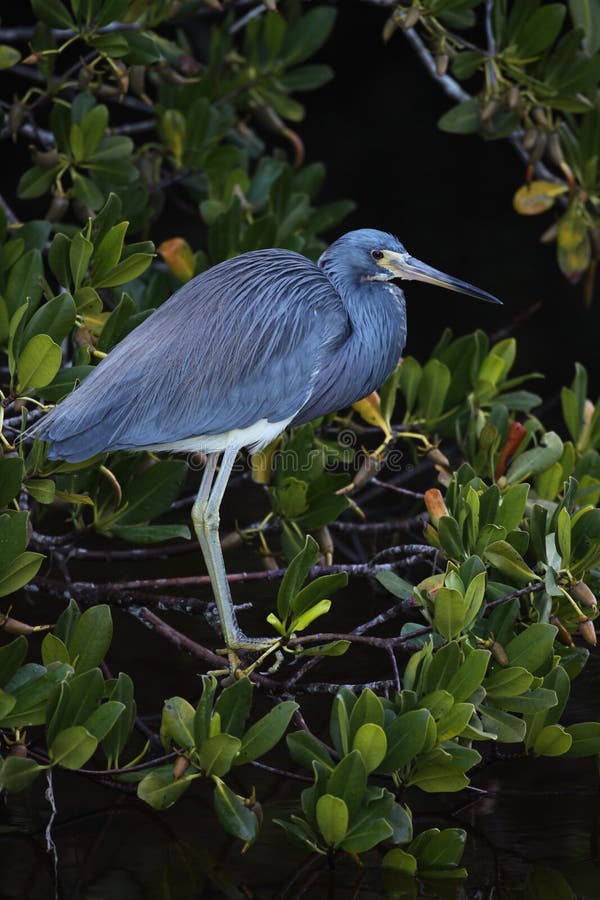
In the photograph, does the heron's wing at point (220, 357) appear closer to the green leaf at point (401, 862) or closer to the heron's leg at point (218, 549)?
the heron's leg at point (218, 549)

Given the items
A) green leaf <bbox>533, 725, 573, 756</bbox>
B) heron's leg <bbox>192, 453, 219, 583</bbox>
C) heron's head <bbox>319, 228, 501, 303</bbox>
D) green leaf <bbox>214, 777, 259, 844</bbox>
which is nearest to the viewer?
green leaf <bbox>214, 777, 259, 844</bbox>

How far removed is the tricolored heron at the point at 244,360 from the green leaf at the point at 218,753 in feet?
1.77

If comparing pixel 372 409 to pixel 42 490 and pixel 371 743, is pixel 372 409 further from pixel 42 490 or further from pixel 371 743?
pixel 371 743

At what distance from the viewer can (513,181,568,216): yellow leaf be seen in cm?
412

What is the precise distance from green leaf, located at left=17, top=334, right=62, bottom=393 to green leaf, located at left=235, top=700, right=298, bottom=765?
83 cm

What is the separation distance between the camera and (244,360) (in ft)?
10.6

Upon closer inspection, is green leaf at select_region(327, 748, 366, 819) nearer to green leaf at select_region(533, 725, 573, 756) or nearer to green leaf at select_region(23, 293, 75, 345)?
green leaf at select_region(533, 725, 573, 756)

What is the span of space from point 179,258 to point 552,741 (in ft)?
6.12

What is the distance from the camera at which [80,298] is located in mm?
2965

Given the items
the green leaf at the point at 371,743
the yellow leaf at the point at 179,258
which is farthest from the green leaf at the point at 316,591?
the yellow leaf at the point at 179,258

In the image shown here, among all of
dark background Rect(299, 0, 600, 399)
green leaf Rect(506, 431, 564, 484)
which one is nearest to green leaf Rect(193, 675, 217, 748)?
green leaf Rect(506, 431, 564, 484)

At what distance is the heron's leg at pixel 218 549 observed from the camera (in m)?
3.07

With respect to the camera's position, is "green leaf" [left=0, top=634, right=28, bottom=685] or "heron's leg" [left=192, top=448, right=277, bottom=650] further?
"heron's leg" [left=192, top=448, right=277, bottom=650]

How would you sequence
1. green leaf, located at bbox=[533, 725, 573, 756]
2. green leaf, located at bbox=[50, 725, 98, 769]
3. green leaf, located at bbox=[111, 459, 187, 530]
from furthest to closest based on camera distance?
green leaf, located at bbox=[111, 459, 187, 530] < green leaf, located at bbox=[533, 725, 573, 756] < green leaf, located at bbox=[50, 725, 98, 769]
